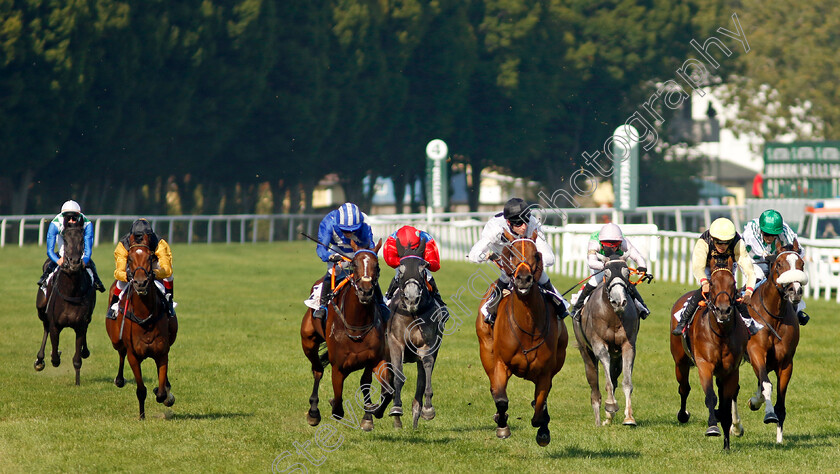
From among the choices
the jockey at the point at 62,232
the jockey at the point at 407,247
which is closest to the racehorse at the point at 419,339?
the jockey at the point at 407,247

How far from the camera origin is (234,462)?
1002 cm

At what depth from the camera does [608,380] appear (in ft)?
38.9

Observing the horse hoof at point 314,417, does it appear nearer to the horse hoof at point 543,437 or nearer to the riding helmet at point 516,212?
the horse hoof at point 543,437

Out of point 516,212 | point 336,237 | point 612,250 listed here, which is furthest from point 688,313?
point 336,237

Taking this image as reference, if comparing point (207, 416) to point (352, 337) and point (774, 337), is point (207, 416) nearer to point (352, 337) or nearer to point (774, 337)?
point (352, 337)

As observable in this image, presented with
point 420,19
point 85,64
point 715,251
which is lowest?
point 715,251

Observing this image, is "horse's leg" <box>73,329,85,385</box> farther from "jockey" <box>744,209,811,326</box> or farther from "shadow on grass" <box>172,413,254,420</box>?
"jockey" <box>744,209,811,326</box>

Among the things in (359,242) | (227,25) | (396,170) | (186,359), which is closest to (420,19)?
(396,170)

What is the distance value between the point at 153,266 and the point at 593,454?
4.33 m

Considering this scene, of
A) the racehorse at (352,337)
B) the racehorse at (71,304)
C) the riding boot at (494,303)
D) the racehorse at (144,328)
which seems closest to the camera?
the riding boot at (494,303)

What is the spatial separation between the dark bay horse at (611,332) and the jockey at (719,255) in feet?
2.50

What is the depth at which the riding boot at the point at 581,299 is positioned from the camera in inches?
496

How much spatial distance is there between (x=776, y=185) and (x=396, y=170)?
21776mm

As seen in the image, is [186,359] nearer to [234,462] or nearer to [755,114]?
[234,462]
